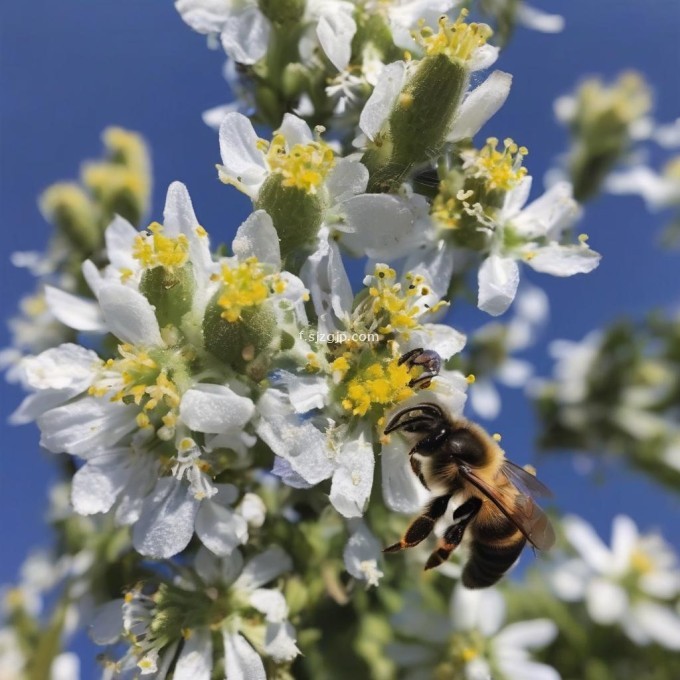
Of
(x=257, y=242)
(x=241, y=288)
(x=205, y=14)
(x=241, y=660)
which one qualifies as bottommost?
(x=241, y=660)

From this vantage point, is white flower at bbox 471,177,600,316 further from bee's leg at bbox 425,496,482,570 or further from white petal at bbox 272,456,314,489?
white petal at bbox 272,456,314,489

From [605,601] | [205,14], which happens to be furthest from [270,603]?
[605,601]

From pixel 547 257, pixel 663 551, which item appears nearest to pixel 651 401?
pixel 663 551

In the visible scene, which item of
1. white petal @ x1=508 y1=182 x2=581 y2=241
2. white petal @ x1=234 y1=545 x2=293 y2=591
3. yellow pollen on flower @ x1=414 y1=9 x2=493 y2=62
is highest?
yellow pollen on flower @ x1=414 y1=9 x2=493 y2=62

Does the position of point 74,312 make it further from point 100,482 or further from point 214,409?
point 214,409

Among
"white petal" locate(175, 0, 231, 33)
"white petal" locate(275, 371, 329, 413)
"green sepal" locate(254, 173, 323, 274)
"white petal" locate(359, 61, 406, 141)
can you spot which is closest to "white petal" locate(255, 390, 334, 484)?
"white petal" locate(275, 371, 329, 413)

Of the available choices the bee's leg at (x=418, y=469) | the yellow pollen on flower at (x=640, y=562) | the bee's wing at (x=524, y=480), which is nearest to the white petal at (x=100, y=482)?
the bee's leg at (x=418, y=469)

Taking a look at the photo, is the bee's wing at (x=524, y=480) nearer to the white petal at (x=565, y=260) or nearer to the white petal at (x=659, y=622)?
the white petal at (x=565, y=260)
